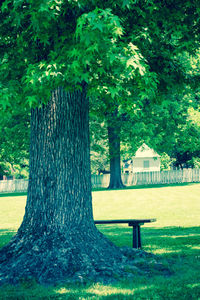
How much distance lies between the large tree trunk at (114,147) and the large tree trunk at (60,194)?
27.9m

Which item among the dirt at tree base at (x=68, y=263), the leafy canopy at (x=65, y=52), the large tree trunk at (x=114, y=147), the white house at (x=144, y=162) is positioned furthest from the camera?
the white house at (x=144, y=162)

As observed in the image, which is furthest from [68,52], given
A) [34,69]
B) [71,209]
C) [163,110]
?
[163,110]

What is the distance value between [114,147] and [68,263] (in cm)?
3099

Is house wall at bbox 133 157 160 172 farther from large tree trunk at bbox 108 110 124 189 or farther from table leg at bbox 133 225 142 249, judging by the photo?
table leg at bbox 133 225 142 249

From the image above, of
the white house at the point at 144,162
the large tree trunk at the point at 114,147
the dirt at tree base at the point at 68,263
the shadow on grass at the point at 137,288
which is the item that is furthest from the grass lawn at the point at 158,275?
the white house at the point at 144,162

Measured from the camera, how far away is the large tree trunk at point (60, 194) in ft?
25.4

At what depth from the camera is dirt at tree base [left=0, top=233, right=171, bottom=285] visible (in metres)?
7.14

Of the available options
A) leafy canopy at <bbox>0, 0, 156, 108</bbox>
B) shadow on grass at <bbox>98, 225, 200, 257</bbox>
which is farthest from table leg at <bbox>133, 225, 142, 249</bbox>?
leafy canopy at <bbox>0, 0, 156, 108</bbox>

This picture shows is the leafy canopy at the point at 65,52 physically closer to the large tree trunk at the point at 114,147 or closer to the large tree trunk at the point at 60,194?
the large tree trunk at the point at 60,194

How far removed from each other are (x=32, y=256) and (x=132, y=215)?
10.7 metres

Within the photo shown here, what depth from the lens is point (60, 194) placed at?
7.92 meters

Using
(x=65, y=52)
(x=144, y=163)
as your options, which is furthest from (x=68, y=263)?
(x=144, y=163)

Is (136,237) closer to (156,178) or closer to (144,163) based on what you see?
(156,178)

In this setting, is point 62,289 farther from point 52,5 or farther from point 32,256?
point 52,5
